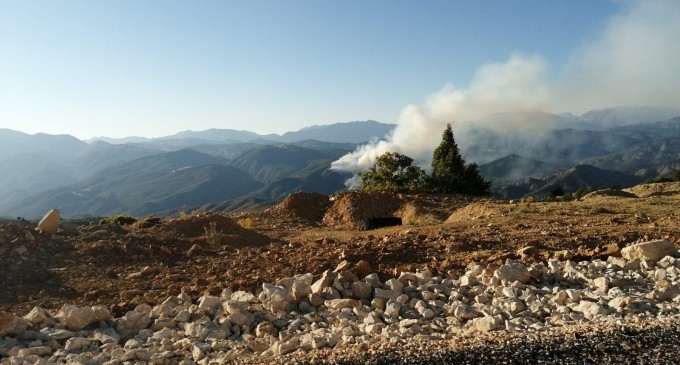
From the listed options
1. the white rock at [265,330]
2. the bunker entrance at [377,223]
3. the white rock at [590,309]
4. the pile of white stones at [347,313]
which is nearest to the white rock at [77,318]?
the pile of white stones at [347,313]

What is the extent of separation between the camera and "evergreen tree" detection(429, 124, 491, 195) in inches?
1547

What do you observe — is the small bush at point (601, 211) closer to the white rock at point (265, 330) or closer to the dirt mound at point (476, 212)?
the dirt mound at point (476, 212)

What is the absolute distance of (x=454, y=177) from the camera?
39.6 meters

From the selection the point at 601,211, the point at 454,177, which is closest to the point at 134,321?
the point at 601,211

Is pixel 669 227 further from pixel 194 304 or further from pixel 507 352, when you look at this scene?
pixel 194 304

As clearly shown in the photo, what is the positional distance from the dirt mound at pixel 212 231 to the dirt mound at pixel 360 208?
21.3 feet

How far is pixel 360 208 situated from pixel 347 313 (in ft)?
55.9

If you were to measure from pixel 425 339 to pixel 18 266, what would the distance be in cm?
909

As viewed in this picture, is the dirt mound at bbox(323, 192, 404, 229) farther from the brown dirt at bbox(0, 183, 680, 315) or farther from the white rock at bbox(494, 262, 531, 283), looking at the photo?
the white rock at bbox(494, 262, 531, 283)

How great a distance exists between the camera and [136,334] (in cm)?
720

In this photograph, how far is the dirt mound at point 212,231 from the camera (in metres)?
13.7

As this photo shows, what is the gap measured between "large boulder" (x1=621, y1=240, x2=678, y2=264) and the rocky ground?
43 millimetres

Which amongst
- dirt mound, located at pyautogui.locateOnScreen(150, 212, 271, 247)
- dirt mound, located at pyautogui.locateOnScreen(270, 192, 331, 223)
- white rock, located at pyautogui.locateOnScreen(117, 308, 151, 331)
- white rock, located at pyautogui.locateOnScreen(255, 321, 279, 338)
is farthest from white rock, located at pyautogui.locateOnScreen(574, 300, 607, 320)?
dirt mound, located at pyautogui.locateOnScreen(270, 192, 331, 223)

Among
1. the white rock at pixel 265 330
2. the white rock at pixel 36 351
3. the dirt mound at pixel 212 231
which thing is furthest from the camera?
the dirt mound at pixel 212 231
